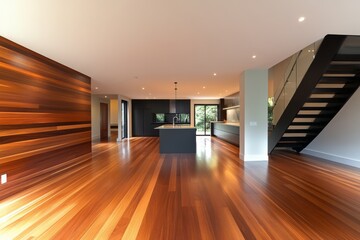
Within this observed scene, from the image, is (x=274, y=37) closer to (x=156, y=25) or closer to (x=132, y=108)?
(x=156, y=25)

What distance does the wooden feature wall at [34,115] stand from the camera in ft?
10.5

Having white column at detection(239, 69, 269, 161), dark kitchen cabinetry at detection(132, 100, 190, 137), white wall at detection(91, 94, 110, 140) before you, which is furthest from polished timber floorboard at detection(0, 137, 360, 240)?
dark kitchen cabinetry at detection(132, 100, 190, 137)

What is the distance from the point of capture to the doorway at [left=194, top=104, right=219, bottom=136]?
12.9 m

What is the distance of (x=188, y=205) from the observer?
2572 millimetres

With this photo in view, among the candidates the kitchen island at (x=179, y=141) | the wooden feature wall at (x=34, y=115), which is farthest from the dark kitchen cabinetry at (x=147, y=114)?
the wooden feature wall at (x=34, y=115)

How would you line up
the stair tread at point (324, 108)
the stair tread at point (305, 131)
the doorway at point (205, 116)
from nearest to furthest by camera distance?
the stair tread at point (324, 108) < the stair tread at point (305, 131) < the doorway at point (205, 116)

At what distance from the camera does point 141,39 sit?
317cm

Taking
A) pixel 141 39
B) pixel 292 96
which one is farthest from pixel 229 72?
pixel 141 39

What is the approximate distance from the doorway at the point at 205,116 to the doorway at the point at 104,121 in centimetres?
618

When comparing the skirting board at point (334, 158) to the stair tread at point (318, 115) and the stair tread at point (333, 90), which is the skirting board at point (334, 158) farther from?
the stair tread at point (333, 90)

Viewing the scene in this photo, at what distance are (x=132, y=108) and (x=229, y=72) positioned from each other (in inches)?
336

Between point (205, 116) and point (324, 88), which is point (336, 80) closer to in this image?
point (324, 88)

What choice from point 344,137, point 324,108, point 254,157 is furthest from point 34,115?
point 344,137

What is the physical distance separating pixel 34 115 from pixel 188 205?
3.72m
